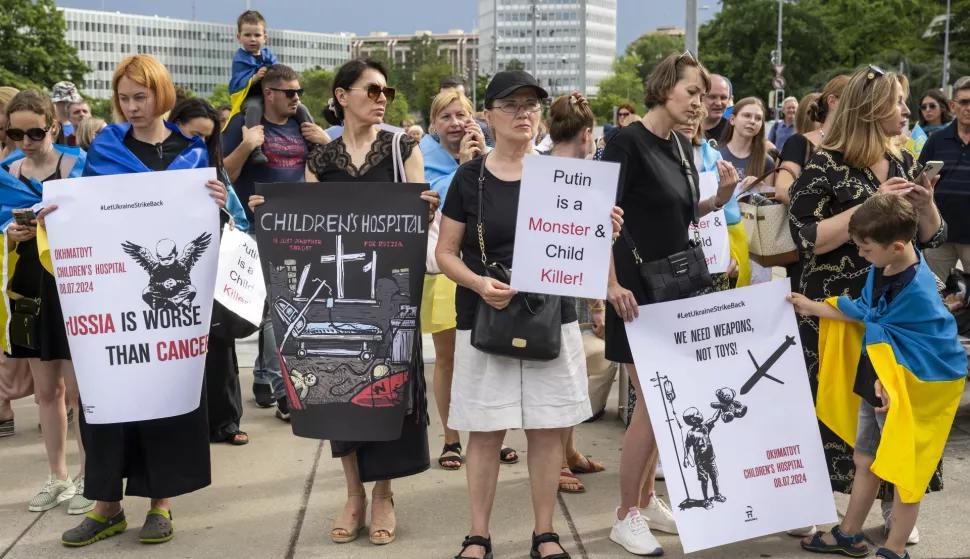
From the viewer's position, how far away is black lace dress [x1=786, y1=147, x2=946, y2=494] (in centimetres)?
465

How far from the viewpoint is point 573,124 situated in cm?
546

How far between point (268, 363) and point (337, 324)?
2.95 meters

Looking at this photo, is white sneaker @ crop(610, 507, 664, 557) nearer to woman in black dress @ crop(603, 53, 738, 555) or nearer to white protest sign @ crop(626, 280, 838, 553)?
woman in black dress @ crop(603, 53, 738, 555)

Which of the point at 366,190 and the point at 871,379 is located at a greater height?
the point at 366,190

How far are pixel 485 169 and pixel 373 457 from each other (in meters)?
1.34

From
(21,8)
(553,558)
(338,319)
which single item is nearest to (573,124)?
(338,319)

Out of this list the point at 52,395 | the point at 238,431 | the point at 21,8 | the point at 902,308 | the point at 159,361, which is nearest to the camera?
the point at 902,308

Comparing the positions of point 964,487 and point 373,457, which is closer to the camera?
point 373,457

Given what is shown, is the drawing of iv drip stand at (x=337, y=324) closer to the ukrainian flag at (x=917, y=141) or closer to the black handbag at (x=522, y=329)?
the black handbag at (x=522, y=329)

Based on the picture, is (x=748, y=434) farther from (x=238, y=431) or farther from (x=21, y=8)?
(x=21, y=8)

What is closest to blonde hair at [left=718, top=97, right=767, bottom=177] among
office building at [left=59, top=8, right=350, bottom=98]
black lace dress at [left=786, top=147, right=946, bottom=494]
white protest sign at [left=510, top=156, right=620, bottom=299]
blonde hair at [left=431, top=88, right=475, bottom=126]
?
blonde hair at [left=431, top=88, right=475, bottom=126]

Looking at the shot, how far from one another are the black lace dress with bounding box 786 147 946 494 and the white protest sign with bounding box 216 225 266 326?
2378mm

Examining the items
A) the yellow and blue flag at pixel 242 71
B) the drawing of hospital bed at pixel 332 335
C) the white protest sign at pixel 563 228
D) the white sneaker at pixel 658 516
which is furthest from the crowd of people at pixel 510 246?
the yellow and blue flag at pixel 242 71

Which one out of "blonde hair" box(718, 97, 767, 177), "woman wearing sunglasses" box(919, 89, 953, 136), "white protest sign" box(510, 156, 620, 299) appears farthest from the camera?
"woman wearing sunglasses" box(919, 89, 953, 136)
